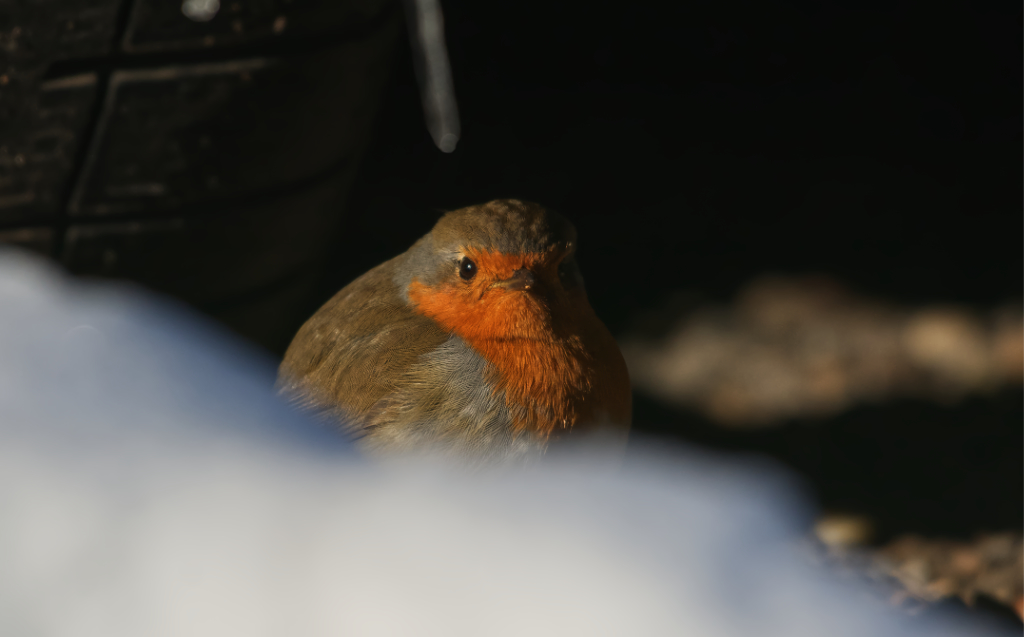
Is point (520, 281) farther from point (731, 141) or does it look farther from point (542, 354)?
point (731, 141)

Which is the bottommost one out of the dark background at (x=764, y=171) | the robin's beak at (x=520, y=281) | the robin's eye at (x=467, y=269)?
the robin's beak at (x=520, y=281)

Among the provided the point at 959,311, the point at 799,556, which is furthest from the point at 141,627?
the point at 959,311

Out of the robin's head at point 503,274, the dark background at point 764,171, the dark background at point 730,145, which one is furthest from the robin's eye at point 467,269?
the dark background at point 730,145

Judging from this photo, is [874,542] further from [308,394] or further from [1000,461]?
[308,394]

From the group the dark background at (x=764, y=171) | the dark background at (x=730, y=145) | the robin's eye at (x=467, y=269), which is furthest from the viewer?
the dark background at (x=730, y=145)

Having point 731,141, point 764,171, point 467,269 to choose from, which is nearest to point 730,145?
point 731,141

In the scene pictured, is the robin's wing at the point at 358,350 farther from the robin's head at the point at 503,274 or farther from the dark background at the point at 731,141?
the dark background at the point at 731,141

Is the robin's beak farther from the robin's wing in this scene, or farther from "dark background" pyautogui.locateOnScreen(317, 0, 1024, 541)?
"dark background" pyautogui.locateOnScreen(317, 0, 1024, 541)
